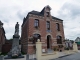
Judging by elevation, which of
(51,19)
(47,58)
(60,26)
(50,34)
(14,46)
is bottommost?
(47,58)

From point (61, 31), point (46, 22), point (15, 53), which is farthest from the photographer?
point (61, 31)

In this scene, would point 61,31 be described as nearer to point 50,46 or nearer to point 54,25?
point 54,25

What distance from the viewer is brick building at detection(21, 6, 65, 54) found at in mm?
17484

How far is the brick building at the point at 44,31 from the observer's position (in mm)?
17484

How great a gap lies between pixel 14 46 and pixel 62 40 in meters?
13.0

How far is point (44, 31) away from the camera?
63.4 ft

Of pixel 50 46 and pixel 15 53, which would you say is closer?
pixel 15 53

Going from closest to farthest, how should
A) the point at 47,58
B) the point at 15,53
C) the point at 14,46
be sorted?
1. the point at 47,58
2. the point at 15,53
3. the point at 14,46

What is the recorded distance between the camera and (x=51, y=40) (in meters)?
19.7

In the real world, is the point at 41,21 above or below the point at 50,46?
above

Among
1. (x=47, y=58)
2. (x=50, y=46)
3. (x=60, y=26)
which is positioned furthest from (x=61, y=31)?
(x=47, y=58)

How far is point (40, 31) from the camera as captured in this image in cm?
1873

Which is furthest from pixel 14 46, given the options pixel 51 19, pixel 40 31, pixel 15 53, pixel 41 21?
pixel 51 19

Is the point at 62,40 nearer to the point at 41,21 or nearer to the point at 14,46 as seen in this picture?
the point at 41,21
